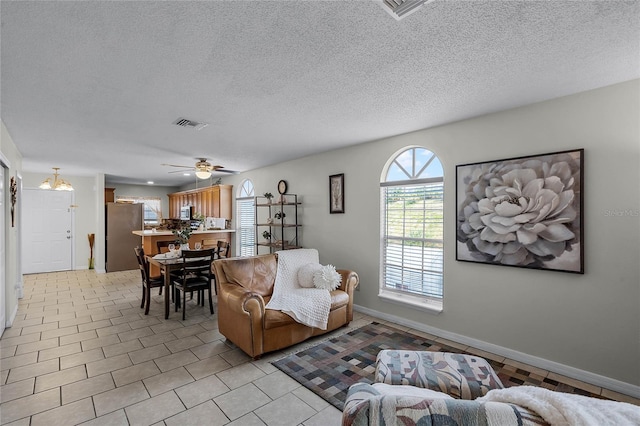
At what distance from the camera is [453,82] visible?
2.41m

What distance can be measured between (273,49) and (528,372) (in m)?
3.42

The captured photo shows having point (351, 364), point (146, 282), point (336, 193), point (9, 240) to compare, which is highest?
point (336, 193)

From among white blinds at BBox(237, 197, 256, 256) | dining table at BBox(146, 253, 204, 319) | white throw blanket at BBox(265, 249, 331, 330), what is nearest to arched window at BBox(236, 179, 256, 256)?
white blinds at BBox(237, 197, 256, 256)

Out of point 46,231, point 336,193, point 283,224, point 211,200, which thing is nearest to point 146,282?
point 283,224

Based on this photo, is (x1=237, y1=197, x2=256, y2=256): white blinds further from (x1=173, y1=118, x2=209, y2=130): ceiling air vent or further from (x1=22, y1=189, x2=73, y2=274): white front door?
(x1=22, y1=189, x2=73, y2=274): white front door

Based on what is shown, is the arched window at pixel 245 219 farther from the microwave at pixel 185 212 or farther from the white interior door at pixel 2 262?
the white interior door at pixel 2 262

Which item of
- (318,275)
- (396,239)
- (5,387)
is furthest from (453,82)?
(5,387)

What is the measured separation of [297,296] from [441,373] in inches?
76.3

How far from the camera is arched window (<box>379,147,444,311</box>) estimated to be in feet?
12.0

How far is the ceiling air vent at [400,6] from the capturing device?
1.49 metres

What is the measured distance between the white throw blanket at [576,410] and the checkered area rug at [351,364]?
1.67 meters

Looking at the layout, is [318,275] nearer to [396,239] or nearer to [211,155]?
[396,239]

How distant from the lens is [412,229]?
3902 mm

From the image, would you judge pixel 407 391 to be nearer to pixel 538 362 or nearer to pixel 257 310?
pixel 257 310
